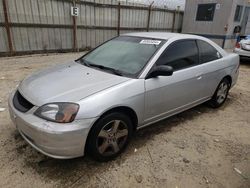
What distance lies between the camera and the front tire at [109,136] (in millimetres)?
2312

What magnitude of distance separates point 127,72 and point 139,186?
1.36 m

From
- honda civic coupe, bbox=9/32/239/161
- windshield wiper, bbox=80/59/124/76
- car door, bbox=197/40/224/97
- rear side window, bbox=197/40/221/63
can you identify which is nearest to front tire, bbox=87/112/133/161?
honda civic coupe, bbox=9/32/239/161

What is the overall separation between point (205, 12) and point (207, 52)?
32.5 feet

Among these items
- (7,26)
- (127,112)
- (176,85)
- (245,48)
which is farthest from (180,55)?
(7,26)

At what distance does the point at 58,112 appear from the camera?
2143mm

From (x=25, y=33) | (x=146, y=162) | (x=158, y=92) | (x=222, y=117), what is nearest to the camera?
(x=146, y=162)

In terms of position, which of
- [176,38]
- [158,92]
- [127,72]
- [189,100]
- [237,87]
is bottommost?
[237,87]

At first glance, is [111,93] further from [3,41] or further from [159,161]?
[3,41]

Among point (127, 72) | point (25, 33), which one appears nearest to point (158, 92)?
point (127, 72)

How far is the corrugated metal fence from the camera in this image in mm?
7902

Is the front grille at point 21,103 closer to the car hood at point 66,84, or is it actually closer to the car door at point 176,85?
the car hood at point 66,84

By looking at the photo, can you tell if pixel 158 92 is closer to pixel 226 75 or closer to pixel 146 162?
pixel 146 162

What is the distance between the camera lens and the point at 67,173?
7.79ft

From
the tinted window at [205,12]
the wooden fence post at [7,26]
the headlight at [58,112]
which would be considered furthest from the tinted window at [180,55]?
the tinted window at [205,12]
